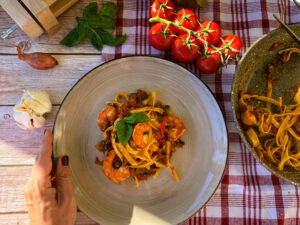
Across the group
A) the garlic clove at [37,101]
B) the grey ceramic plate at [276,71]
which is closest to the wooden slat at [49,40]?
the garlic clove at [37,101]

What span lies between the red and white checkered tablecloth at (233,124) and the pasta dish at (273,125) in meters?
0.16

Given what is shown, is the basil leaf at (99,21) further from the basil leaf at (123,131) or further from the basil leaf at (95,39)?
the basil leaf at (123,131)

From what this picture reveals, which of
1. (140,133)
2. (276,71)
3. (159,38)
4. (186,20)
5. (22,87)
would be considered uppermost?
(186,20)

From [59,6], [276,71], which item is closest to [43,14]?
[59,6]

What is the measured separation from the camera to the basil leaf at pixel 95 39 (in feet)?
6.40

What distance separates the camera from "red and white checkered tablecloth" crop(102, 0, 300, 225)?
1.92 metres

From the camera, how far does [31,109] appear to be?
185 centimetres

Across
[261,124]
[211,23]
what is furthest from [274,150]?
[211,23]

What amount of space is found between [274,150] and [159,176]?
0.82 metres

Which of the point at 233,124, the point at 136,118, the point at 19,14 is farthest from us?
the point at 233,124

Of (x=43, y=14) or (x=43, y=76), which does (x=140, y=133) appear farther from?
(x=43, y=14)

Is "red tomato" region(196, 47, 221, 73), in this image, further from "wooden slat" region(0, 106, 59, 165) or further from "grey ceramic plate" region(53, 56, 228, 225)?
"wooden slat" region(0, 106, 59, 165)

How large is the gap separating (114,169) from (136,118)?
402 millimetres

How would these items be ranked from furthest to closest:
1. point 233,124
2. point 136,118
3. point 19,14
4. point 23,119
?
point 233,124 < point 23,119 < point 19,14 < point 136,118
